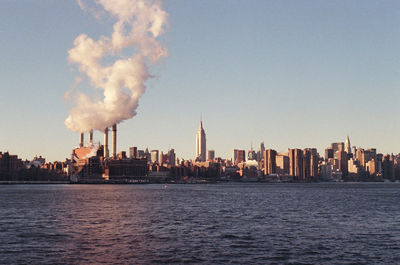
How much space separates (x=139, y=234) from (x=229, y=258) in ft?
Answer: 55.8

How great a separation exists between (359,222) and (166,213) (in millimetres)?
30939

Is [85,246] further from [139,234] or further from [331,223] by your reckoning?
[331,223]

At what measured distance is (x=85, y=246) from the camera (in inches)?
1908

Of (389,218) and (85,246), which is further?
(389,218)

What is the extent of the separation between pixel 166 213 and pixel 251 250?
1532 inches

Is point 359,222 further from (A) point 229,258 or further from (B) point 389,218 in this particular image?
(A) point 229,258

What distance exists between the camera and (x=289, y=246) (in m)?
49.2

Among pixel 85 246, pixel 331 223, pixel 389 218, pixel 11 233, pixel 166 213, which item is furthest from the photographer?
pixel 166 213

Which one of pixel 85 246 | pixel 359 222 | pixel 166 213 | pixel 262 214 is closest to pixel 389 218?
pixel 359 222

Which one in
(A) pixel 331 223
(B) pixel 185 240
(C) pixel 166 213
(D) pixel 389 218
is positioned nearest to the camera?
(B) pixel 185 240

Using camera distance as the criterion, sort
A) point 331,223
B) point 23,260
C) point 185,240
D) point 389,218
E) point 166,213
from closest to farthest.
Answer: point 23,260
point 185,240
point 331,223
point 389,218
point 166,213

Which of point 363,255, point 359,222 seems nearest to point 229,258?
point 363,255

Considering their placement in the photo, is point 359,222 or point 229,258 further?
point 359,222

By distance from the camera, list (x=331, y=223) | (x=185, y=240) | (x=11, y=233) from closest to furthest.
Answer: (x=185, y=240), (x=11, y=233), (x=331, y=223)
